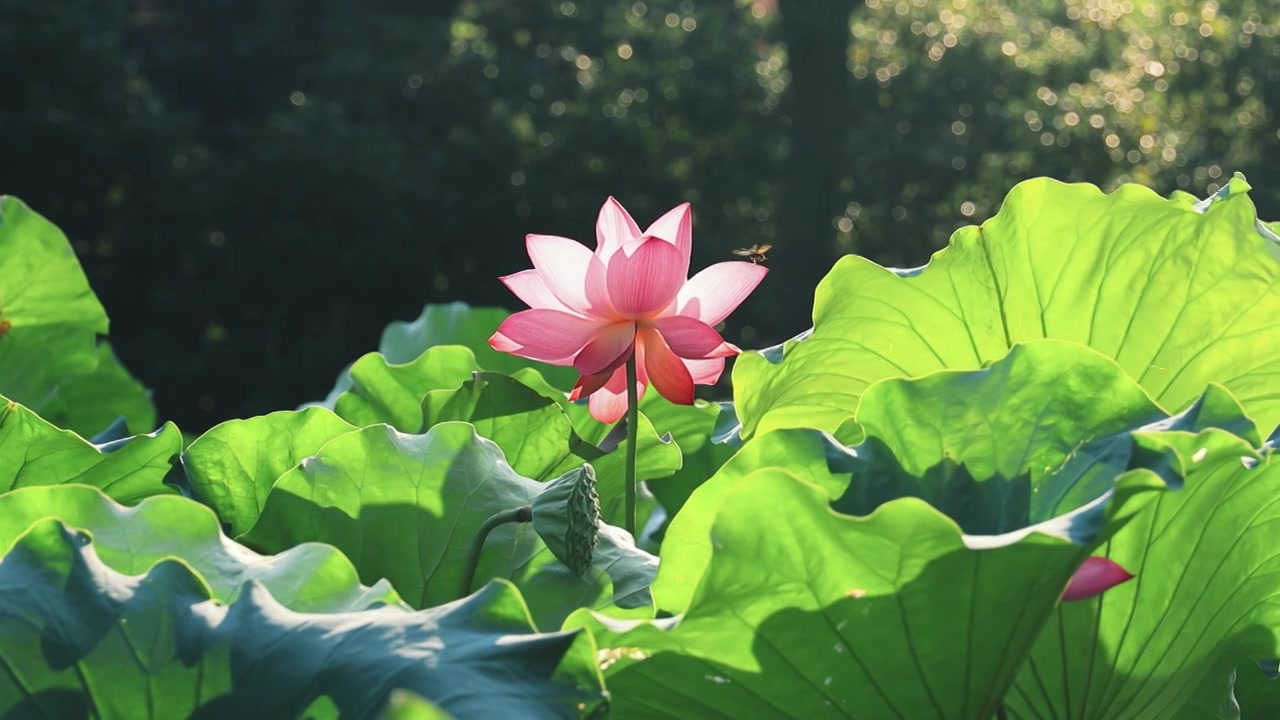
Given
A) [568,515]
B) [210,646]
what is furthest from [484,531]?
[210,646]

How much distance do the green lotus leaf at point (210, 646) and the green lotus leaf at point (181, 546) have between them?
0.03 m

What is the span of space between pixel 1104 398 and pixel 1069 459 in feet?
0.11

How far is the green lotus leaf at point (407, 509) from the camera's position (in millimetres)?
724

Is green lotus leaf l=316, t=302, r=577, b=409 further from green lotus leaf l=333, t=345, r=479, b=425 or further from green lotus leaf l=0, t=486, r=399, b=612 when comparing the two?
green lotus leaf l=0, t=486, r=399, b=612

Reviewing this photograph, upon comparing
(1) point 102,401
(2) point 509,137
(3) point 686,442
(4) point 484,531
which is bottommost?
(2) point 509,137

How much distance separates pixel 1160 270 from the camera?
83 cm

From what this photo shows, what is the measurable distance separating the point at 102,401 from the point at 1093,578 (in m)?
1.21

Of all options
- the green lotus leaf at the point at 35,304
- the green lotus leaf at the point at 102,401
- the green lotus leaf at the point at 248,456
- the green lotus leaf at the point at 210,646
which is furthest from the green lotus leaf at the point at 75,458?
the green lotus leaf at the point at 102,401

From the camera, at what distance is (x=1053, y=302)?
861mm

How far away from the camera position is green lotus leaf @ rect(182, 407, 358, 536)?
793 mm

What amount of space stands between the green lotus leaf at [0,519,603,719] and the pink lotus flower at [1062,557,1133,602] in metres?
0.21

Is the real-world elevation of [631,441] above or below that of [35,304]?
above

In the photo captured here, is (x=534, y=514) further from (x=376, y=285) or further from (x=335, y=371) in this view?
(x=376, y=285)

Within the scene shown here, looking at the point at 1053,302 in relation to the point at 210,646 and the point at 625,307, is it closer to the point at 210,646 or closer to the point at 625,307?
the point at 625,307
